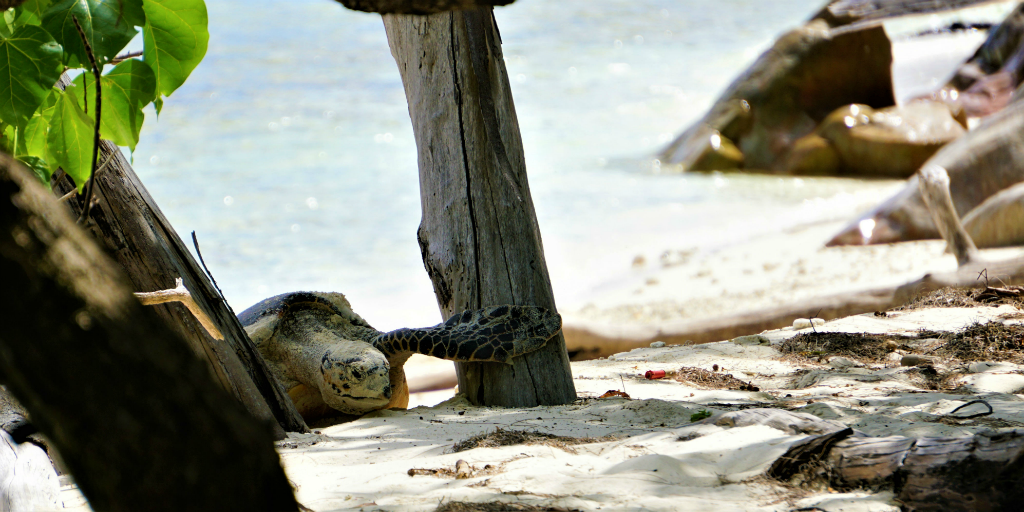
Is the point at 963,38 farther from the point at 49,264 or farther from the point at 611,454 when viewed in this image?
the point at 49,264

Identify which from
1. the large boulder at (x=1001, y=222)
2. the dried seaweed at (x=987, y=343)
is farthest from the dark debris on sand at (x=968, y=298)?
the large boulder at (x=1001, y=222)

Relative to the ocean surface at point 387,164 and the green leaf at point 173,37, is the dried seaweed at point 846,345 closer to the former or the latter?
the green leaf at point 173,37

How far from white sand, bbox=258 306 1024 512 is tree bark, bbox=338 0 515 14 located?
4.03 ft

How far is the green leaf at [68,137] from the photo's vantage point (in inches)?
70.7

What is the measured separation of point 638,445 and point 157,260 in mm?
1795

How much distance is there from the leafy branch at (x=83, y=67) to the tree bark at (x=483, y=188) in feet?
5.57

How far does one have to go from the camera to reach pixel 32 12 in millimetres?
1586

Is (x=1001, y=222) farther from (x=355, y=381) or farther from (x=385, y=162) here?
(x=385, y=162)

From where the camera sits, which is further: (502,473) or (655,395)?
(655,395)

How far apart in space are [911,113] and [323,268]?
973 cm

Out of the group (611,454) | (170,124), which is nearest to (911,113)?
(611,454)

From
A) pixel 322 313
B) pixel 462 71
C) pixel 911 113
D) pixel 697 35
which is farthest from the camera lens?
pixel 697 35

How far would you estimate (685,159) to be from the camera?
13781 mm

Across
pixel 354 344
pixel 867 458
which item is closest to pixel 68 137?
pixel 354 344
